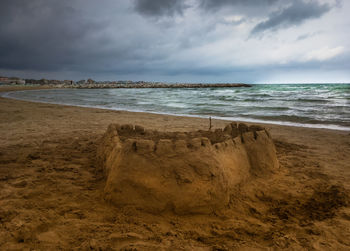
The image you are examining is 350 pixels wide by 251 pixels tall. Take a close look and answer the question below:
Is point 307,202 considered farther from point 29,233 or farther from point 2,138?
point 2,138

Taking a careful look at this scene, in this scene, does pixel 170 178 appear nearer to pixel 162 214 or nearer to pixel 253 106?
pixel 162 214

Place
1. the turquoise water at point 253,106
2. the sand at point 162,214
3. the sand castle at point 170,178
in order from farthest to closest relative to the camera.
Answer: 1. the turquoise water at point 253,106
2. the sand castle at point 170,178
3. the sand at point 162,214

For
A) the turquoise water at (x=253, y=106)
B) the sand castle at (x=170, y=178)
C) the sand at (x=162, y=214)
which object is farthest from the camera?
the turquoise water at (x=253, y=106)

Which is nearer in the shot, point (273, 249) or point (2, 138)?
point (273, 249)

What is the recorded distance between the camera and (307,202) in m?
2.32

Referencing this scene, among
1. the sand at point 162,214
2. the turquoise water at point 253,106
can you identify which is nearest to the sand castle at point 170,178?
→ the sand at point 162,214

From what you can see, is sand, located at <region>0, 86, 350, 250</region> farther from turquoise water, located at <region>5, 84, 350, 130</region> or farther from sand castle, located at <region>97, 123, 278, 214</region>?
turquoise water, located at <region>5, 84, 350, 130</region>

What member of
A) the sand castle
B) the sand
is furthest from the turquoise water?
the sand castle

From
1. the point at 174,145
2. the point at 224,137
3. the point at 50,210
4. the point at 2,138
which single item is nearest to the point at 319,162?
the point at 224,137

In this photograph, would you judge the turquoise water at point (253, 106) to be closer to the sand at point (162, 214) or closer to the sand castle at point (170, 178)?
the sand at point (162, 214)

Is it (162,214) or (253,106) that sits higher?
(253,106)

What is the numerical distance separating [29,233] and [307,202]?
2.61 meters

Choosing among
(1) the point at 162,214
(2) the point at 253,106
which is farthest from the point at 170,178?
(2) the point at 253,106

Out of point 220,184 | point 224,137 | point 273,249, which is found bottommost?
point 273,249
